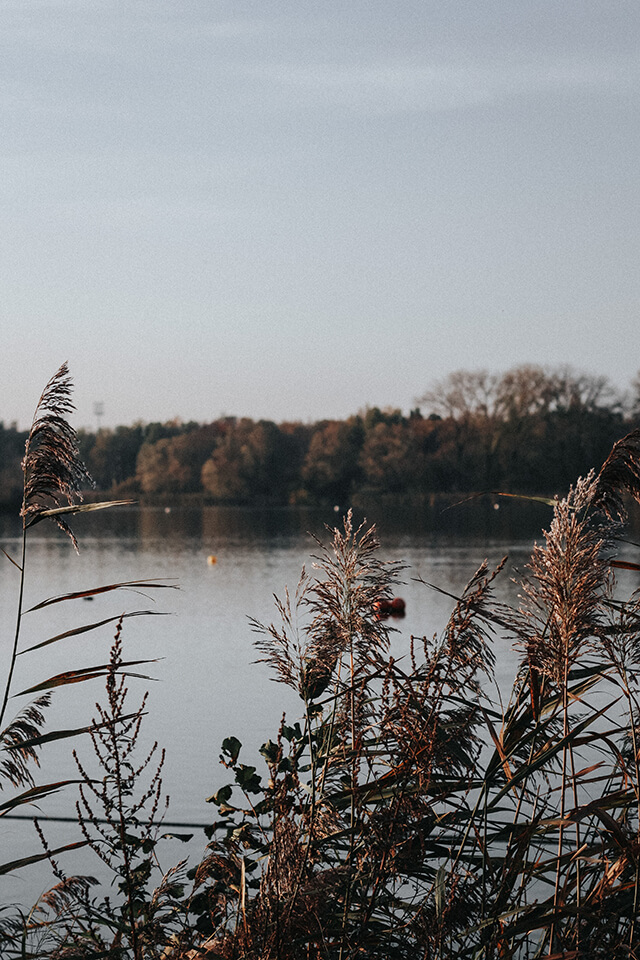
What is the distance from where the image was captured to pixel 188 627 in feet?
74.1

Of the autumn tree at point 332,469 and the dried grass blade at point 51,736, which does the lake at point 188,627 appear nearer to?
the dried grass blade at point 51,736

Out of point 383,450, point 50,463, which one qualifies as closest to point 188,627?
point 50,463

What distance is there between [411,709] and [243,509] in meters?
93.5

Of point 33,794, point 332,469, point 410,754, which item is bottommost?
point 33,794

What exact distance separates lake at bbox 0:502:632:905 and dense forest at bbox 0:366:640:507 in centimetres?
2017

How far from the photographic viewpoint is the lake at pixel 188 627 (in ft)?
34.7

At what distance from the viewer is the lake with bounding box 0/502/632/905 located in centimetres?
1058

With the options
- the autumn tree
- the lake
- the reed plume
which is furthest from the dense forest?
the reed plume

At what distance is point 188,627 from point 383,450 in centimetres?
7408

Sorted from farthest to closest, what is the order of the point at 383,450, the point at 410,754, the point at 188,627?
the point at 383,450 → the point at 188,627 → the point at 410,754

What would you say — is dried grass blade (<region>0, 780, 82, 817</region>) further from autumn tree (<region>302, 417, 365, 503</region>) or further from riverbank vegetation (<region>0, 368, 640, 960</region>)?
autumn tree (<region>302, 417, 365, 503</region>)

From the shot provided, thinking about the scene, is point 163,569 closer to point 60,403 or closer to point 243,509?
point 60,403

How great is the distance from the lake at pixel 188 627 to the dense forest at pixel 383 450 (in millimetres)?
20168

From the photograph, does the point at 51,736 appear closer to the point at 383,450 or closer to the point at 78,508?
the point at 78,508
